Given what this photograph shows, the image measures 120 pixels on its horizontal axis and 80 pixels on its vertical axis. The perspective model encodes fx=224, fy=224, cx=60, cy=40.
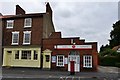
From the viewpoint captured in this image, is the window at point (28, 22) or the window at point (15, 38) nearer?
the window at point (28, 22)

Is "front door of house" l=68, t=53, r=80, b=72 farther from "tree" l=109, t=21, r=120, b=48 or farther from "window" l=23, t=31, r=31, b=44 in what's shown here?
"tree" l=109, t=21, r=120, b=48

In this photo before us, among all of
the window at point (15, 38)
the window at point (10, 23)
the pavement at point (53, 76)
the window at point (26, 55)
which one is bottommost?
the pavement at point (53, 76)

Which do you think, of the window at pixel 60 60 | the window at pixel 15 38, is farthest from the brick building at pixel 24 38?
the window at pixel 60 60

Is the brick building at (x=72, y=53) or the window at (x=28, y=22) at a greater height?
the window at (x=28, y=22)

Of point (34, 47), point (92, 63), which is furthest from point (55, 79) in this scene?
point (34, 47)

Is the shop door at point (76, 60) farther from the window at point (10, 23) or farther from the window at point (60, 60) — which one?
the window at point (10, 23)

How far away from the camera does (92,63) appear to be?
99.3ft

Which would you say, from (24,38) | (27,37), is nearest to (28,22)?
(27,37)

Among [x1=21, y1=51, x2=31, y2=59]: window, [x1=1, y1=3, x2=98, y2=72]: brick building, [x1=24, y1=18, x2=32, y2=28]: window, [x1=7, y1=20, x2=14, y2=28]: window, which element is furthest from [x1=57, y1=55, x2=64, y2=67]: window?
[x1=7, y1=20, x2=14, y2=28]: window

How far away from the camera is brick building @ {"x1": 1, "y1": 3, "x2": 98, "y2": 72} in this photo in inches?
1205

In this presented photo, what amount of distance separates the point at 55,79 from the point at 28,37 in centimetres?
1635

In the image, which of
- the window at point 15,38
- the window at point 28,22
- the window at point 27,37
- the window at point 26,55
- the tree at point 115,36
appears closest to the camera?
the window at point 26,55

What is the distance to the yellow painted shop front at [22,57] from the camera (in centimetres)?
3247

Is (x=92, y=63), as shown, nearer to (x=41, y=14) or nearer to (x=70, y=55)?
(x=70, y=55)
